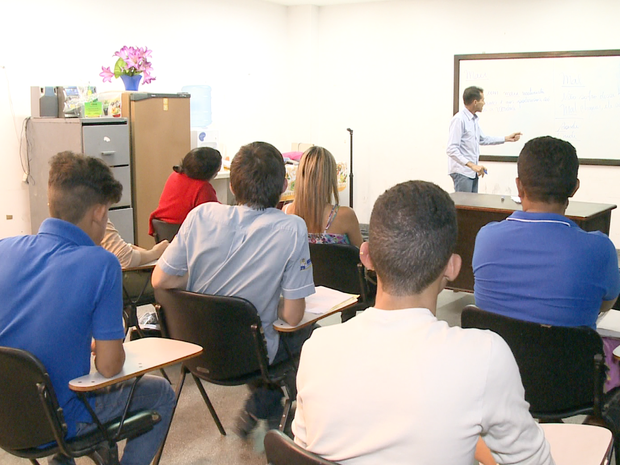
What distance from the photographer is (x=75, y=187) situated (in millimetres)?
1815

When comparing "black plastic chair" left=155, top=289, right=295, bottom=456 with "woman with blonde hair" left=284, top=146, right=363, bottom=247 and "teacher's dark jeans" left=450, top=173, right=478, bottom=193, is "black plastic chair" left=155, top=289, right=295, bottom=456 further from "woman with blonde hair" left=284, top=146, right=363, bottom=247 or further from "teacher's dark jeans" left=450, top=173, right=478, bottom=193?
"teacher's dark jeans" left=450, top=173, right=478, bottom=193

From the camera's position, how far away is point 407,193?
3.81 ft

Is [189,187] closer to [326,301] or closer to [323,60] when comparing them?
[326,301]

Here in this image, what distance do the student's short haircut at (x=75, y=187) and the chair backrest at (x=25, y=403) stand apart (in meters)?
0.42

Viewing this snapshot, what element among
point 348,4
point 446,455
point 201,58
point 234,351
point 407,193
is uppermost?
point 348,4

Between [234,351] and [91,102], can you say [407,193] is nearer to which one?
[234,351]

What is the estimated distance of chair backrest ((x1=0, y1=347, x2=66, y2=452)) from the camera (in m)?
1.58

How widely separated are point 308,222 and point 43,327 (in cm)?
156

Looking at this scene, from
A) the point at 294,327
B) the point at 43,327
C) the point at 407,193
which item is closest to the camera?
the point at 407,193

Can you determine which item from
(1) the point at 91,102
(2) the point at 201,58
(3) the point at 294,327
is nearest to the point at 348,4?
(2) the point at 201,58

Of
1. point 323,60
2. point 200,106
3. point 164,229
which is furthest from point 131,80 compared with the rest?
point 323,60

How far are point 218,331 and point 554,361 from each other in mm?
1057

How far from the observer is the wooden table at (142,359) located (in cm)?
166

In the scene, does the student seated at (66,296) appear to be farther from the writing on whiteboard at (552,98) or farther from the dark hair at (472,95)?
the writing on whiteboard at (552,98)
